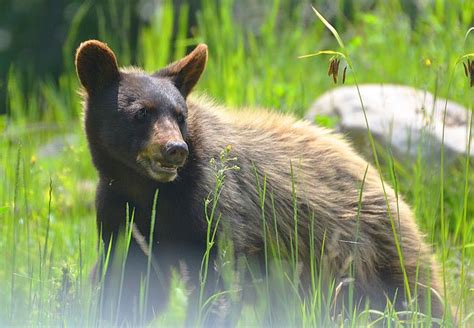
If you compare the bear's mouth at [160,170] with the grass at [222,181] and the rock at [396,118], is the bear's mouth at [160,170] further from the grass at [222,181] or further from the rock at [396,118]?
the rock at [396,118]

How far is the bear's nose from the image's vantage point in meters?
4.31

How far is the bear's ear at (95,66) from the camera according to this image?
4.74 meters

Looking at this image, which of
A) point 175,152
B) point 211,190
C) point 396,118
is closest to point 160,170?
point 175,152

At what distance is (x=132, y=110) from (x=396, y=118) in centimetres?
241

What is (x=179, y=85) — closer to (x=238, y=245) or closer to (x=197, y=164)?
(x=197, y=164)

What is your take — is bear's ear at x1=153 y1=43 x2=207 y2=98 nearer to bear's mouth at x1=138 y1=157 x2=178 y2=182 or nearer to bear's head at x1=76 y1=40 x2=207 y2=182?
bear's head at x1=76 y1=40 x2=207 y2=182

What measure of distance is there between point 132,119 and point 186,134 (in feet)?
0.87

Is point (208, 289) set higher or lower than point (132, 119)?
lower

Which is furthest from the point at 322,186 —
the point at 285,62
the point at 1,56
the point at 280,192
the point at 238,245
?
the point at 1,56

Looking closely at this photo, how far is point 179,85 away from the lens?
4.96 m

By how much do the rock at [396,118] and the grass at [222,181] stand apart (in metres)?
0.11

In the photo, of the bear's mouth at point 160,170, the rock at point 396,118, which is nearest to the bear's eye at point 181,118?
the bear's mouth at point 160,170

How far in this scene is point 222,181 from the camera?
4.60m

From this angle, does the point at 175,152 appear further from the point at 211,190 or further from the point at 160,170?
the point at 211,190
